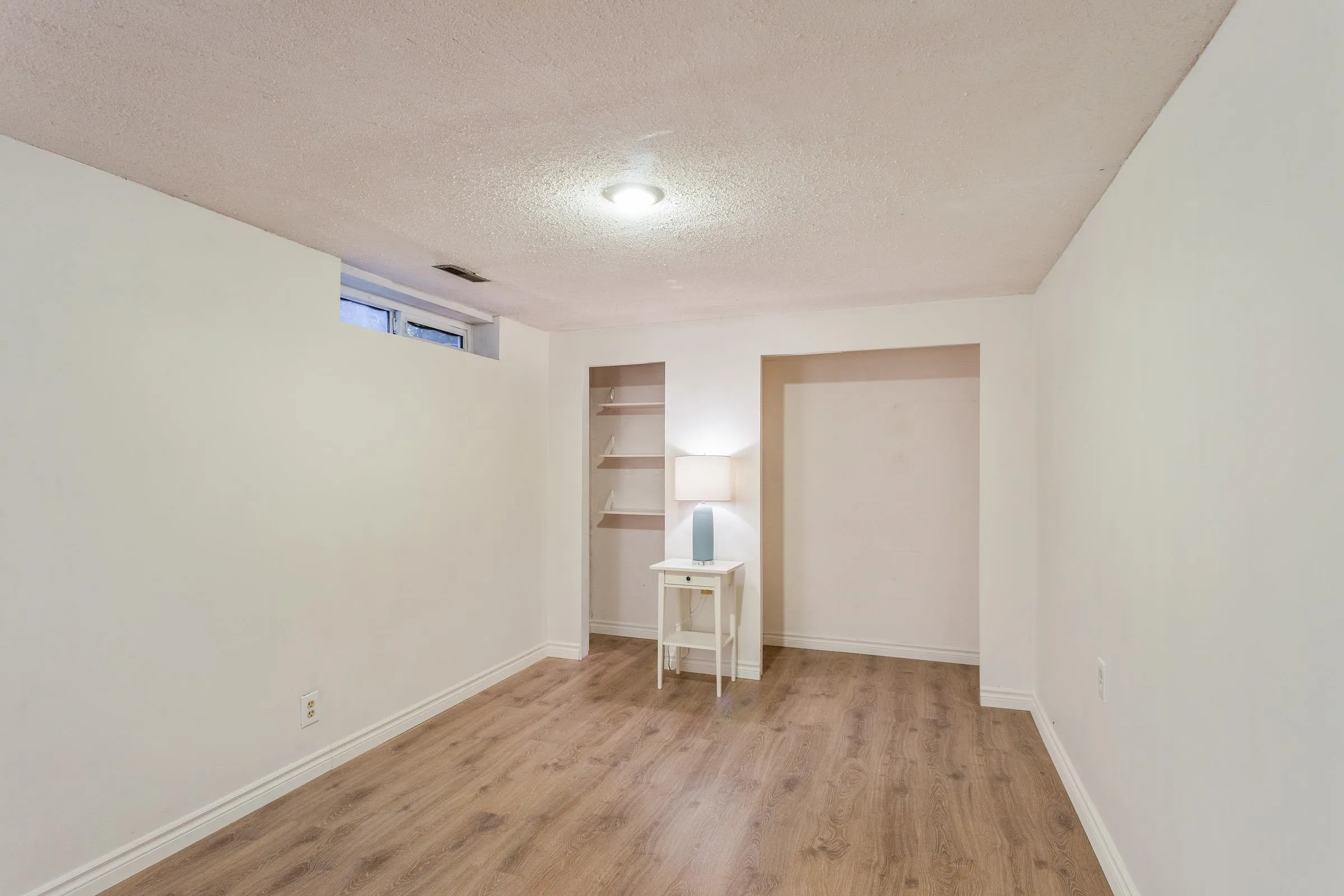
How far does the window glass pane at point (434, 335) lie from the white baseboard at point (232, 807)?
2.03 metres

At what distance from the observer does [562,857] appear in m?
2.30

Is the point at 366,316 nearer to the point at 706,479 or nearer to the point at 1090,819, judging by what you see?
the point at 706,479

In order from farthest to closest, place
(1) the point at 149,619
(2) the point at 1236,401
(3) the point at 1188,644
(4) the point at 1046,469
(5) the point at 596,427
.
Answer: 1. (5) the point at 596,427
2. (4) the point at 1046,469
3. (1) the point at 149,619
4. (3) the point at 1188,644
5. (2) the point at 1236,401

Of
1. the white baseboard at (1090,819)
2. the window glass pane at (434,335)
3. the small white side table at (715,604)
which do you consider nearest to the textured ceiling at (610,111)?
the window glass pane at (434,335)

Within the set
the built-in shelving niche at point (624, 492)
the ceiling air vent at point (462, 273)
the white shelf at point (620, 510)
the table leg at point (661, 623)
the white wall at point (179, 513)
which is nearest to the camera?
the white wall at point (179, 513)

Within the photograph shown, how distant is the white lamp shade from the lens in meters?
4.07

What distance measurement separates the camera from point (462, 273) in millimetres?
3252

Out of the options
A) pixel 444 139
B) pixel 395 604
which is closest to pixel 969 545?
pixel 395 604

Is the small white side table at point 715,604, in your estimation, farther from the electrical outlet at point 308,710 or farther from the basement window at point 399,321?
the basement window at point 399,321

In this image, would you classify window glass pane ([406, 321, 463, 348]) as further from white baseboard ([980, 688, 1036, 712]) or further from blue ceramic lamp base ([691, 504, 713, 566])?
white baseboard ([980, 688, 1036, 712])

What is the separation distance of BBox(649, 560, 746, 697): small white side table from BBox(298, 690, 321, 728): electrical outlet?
1794mm

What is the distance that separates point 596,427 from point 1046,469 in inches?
127

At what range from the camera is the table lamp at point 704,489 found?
4059mm

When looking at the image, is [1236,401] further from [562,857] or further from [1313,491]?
[562,857]
